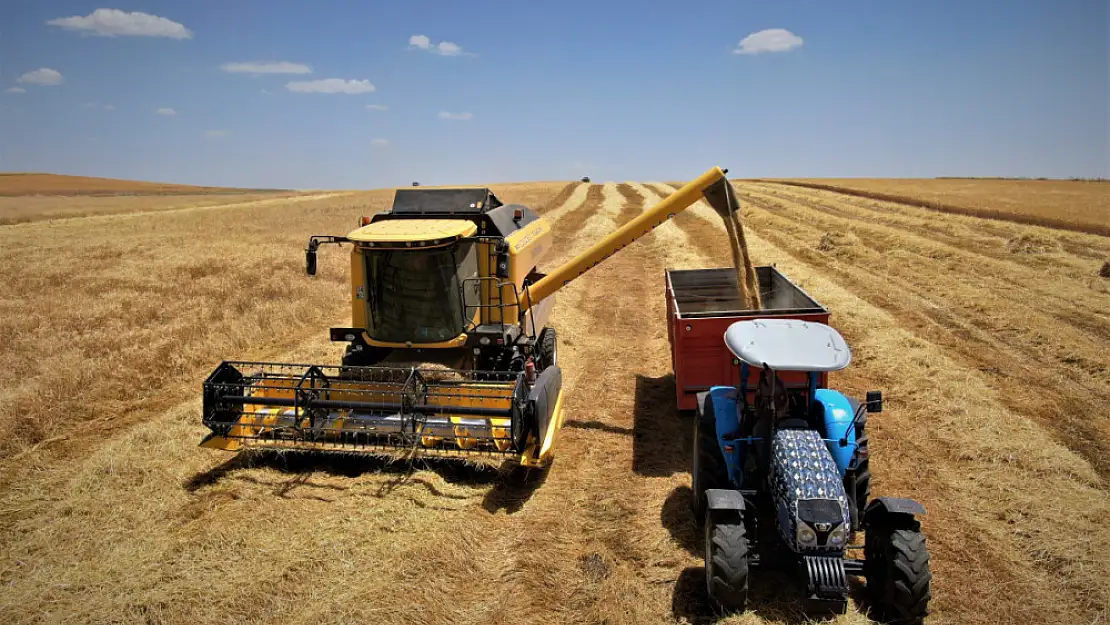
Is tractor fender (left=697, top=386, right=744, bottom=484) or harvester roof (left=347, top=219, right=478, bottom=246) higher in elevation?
harvester roof (left=347, top=219, right=478, bottom=246)

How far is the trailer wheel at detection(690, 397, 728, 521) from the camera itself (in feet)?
18.5

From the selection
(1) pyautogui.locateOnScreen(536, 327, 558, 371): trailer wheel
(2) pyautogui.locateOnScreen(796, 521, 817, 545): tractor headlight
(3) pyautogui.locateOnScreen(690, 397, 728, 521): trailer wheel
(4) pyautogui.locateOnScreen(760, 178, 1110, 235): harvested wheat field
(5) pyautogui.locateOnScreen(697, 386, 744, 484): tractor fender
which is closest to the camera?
(2) pyautogui.locateOnScreen(796, 521, 817, 545): tractor headlight

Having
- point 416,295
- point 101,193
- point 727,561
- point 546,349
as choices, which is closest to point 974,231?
point 546,349

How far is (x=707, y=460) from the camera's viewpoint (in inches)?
223

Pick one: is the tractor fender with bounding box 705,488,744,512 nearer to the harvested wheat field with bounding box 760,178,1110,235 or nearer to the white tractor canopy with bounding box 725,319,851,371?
the white tractor canopy with bounding box 725,319,851,371

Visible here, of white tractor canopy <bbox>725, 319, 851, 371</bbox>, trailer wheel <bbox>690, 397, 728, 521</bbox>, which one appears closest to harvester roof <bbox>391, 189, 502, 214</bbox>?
trailer wheel <bbox>690, 397, 728, 521</bbox>

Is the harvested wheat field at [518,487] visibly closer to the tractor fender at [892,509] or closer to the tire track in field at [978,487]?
the tire track in field at [978,487]

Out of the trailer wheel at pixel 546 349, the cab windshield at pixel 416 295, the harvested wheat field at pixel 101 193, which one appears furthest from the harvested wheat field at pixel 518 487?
the harvested wheat field at pixel 101 193

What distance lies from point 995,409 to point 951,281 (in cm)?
848

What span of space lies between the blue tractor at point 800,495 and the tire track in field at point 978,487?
2.40ft

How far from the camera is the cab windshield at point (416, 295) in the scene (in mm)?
7867

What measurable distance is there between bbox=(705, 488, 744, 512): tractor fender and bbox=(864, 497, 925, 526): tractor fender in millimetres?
842

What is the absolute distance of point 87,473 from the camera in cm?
705

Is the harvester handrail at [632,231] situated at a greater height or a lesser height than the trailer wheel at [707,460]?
greater
